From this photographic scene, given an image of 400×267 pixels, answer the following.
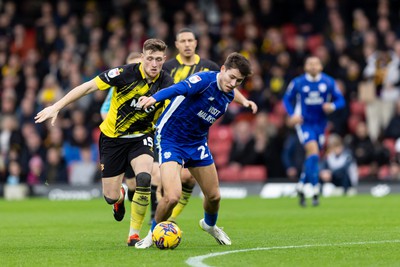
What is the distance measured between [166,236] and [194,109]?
1.44 meters

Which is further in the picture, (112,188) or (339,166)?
(339,166)

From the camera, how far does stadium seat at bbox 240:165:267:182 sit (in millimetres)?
24328

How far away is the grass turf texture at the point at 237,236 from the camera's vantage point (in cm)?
954

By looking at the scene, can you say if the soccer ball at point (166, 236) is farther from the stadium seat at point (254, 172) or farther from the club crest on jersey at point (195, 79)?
the stadium seat at point (254, 172)

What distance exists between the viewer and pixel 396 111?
23.3 m

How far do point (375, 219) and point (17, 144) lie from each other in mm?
13386

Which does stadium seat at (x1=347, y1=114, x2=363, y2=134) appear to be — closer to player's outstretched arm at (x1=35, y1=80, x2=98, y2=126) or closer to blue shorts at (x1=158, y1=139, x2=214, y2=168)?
blue shorts at (x1=158, y1=139, x2=214, y2=168)

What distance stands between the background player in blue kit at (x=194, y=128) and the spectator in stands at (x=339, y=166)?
1173 cm

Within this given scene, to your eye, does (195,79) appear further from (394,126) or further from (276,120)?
(276,120)

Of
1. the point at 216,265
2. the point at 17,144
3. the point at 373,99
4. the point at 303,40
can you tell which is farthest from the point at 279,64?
the point at 216,265

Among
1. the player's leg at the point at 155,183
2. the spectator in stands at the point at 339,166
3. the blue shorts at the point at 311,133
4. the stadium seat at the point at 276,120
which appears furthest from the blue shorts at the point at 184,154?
the stadium seat at the point at 276,120

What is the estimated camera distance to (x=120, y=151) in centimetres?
1216

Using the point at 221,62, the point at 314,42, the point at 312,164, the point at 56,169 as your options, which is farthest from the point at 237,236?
the point at 314,42

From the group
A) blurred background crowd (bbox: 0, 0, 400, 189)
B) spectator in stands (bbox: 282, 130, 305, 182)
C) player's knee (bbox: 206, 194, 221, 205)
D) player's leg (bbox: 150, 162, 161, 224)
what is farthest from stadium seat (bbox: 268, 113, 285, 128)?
player's knee (bbox: 206, 194, 221, 205)
